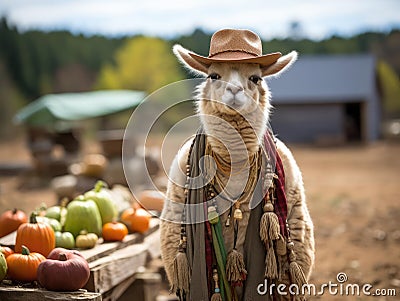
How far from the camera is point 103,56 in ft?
197

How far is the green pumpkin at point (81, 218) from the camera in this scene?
4680 mm

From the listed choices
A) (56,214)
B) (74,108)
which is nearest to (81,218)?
(56,214)

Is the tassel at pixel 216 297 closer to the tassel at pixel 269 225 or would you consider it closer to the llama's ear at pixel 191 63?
the tassel at pixel 269 225

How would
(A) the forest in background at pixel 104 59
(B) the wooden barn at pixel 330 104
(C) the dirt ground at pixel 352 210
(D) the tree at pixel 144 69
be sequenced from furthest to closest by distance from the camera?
(A) the forest in background at pixel 104 59
(D) the tree at pixel 144 69
(B) the wooden barn at pixel 330 104
(C) the dirt ground at pixel 352 210

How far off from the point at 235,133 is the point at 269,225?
608 millimetres

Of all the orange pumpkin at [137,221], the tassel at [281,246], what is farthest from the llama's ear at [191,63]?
the orange pumpkin at [137,221]

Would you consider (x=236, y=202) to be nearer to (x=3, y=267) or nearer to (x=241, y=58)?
(x=241, y=58)

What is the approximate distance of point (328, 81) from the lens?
29938 mm

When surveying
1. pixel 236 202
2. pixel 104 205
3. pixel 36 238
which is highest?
pixel 236 202

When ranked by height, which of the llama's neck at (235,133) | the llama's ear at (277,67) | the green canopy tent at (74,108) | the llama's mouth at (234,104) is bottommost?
the llama's neck at (235,133)

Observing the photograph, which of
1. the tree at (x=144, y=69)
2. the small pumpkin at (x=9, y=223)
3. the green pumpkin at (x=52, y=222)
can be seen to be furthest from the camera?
the tree at (x=144, y=69)

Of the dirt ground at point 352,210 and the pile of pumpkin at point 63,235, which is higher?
the pile of pumpkin at point 63,235

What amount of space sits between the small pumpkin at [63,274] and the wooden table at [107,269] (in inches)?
2.1

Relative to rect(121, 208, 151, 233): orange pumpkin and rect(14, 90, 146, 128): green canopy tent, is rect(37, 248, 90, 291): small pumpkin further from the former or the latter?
rect(14, 90, 146, 128): green canopy tent
